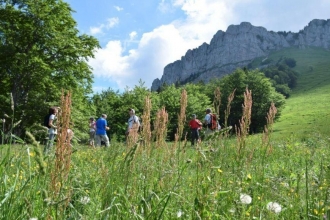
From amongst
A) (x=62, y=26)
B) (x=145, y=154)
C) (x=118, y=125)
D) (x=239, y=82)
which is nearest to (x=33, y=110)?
(x=62, y=26)

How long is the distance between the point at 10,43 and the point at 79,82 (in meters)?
6.98

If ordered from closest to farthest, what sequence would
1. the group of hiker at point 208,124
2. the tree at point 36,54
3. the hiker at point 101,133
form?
the group of hiker at point 208,124, the hiker at point 101,133, the tree at point 36,54

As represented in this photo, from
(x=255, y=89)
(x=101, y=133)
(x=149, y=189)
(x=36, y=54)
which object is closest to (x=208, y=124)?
(x=149, y=189)

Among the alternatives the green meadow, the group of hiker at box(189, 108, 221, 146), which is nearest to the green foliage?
the group of hiker at box(189, 108, 221, 146)

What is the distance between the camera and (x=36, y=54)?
1219 inches

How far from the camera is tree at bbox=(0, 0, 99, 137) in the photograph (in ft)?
102

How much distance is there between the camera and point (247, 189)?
3639mm

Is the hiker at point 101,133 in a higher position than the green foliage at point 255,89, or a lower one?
lower

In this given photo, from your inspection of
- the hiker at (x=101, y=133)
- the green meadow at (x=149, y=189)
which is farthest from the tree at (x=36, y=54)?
the green meadow at (x=149, y=189)

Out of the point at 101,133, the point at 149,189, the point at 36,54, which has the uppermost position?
the point at 36,54

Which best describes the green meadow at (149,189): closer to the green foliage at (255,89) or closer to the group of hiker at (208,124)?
the group of hiker at (208,124)

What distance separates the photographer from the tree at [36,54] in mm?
31203

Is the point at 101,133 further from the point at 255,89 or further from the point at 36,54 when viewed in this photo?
the point at 255,89

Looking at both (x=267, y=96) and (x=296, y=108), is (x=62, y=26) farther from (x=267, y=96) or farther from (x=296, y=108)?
(x=296, y=108)
